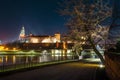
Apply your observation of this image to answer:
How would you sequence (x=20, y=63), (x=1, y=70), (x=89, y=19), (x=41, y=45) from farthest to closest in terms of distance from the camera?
(x=41, y=45), (x=20, y=63), (x=1, y=70), (x=89, y=19)

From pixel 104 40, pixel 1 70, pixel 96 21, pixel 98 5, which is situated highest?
pixel 98 5

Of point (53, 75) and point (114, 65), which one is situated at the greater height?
point (114, 65)

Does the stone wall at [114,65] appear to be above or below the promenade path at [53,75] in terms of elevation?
above

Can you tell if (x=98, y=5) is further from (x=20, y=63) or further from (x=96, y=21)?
(x=20, y=63)

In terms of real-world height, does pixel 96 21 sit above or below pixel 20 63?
above

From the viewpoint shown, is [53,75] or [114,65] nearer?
[114,65]

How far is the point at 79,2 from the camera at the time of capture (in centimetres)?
1862

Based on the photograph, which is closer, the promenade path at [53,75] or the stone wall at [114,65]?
the stone wall at [114,65]

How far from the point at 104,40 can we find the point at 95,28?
1.26 meters

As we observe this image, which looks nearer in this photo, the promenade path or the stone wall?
the stone wall

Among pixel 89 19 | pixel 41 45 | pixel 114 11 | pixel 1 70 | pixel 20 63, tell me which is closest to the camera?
pixel 114 11

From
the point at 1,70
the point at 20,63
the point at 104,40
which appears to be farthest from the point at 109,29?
the point at 20,63

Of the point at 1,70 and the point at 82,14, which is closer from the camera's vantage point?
the point at 82,14

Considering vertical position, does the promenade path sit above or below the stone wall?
below
